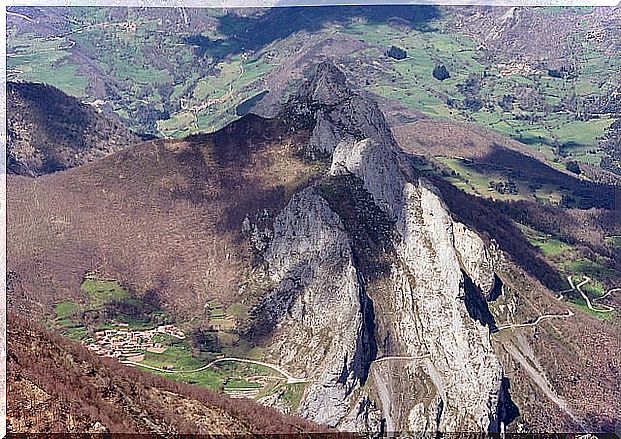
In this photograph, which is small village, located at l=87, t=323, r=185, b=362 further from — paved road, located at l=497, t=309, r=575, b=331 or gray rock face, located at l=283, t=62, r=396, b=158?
paved road, located at l=497, t=309, r=575, b=331

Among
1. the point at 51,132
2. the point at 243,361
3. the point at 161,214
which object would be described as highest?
the point at 161,214

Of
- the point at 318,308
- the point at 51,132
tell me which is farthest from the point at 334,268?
the point at 51,132

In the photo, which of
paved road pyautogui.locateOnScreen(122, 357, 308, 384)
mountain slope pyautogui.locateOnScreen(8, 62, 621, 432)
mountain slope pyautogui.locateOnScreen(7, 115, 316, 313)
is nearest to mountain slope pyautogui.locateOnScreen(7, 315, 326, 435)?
paved road pyautogui.locateOnScreen(122, 357, 308, 384)

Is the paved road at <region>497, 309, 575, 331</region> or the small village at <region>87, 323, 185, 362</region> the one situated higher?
the paved road at <region>497, 309, 575, 331</region>

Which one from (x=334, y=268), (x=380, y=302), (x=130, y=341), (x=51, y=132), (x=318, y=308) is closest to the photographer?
(x=318, y=308)

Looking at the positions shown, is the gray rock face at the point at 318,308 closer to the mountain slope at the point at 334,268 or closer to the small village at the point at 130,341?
the mountain slope at the point at 334,268

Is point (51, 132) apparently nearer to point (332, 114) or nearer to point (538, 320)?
point (332, 114)
